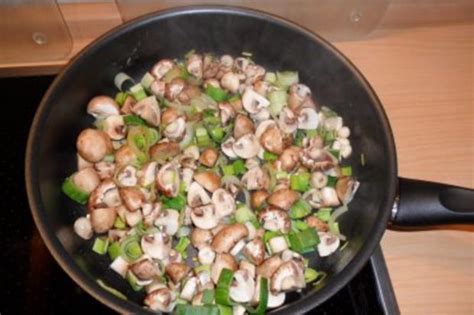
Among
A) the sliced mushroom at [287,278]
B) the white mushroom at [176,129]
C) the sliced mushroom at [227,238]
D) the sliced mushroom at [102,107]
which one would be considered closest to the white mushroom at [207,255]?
the sliced mushroom at [227,238]

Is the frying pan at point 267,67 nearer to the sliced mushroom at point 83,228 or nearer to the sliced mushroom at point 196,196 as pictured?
the sliced mushroom at point 83,228

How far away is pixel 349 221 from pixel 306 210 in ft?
0.28

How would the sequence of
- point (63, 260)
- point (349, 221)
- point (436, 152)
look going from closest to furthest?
point (63, 260), point (349, 221), point (436, 152)

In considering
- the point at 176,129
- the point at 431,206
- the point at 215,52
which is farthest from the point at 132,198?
the point at 431,206

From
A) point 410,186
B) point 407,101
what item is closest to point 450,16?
point 407,101

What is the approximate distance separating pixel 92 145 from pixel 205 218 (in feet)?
0.80

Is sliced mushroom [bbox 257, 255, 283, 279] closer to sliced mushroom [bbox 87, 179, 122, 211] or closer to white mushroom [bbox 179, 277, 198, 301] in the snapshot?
white mushroom [bbox 179, 277, 198, 301]

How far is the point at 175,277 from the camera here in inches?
32.1

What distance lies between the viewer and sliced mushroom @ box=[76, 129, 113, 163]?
34.9 inches

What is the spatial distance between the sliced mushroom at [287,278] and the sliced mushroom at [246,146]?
23 centimetres

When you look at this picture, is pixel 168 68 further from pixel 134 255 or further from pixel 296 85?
pixel 134 255

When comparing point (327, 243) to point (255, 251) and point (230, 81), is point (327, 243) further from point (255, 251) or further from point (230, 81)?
point (230, 81)

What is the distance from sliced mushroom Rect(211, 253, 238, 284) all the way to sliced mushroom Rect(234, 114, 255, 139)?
24cm

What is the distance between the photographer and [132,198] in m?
0.85
